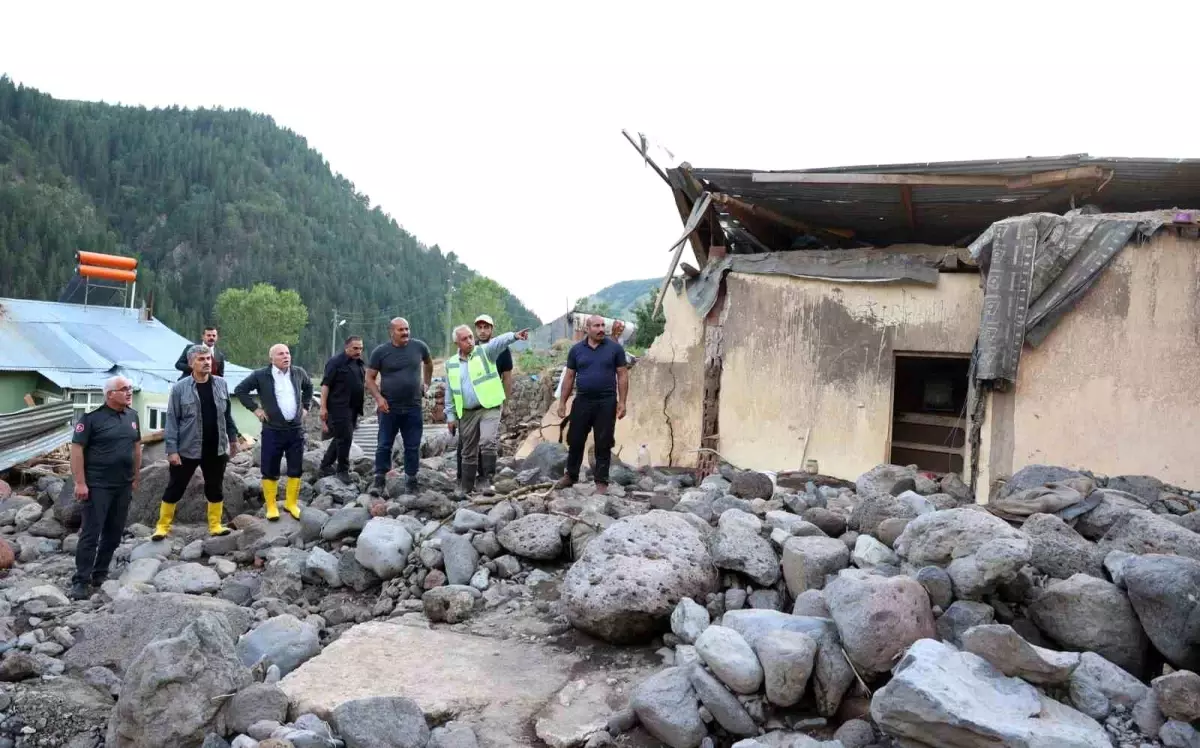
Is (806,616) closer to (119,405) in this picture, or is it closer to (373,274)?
(119,405)

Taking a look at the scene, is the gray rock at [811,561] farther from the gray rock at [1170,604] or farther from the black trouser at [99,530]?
the black trouser at [99,530]

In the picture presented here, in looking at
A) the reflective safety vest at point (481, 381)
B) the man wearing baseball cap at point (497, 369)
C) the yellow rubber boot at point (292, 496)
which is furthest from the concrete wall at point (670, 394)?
the yellow rubber boot at point (292, 496)

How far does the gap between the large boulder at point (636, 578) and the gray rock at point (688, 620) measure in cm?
9

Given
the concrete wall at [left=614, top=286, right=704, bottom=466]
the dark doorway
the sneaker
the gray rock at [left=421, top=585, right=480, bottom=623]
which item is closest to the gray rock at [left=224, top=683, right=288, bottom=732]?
the gray rock at [left=421, top=585, right=480, bottom=623]

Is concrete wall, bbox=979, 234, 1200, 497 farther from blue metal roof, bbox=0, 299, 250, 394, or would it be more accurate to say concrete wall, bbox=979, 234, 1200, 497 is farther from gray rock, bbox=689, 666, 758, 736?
blue metal roof, bbox=0, 299, 250, 394

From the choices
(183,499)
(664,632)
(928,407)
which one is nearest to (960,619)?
(664,632)

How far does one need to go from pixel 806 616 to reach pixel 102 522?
481 cm

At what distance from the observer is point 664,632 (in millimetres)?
4145

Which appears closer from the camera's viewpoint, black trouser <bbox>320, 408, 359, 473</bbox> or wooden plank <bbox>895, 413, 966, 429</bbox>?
black trouser <bbox>320, 408, 359, 473</bbox>

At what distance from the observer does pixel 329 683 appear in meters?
3.76

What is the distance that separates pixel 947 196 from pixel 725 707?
631 cm

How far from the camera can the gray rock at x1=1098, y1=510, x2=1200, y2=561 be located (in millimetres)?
3679

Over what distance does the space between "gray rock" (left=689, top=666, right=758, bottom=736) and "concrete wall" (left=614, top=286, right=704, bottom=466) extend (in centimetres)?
621

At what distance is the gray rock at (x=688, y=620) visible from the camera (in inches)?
153
